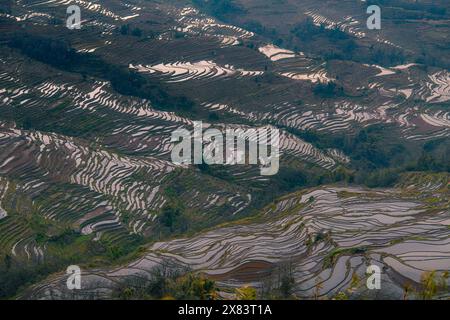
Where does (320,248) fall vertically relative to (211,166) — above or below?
above

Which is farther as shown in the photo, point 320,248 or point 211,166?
point 211,166

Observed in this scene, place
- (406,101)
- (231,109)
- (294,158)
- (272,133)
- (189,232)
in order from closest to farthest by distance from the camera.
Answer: (189,232)
(294,158)
(272,133)
(231,109)
(406,101)

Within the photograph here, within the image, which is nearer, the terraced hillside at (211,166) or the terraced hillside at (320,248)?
the terraced hillside at (320,248)

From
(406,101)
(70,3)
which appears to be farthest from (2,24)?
(406,101)

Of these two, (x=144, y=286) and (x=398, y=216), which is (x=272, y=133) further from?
(x=144, y=286)

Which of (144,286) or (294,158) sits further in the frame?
(294,158)

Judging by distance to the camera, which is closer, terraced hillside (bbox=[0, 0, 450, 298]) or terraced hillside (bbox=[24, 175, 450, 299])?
terraced hillside (bbox=[24, 175, 450, 299])
